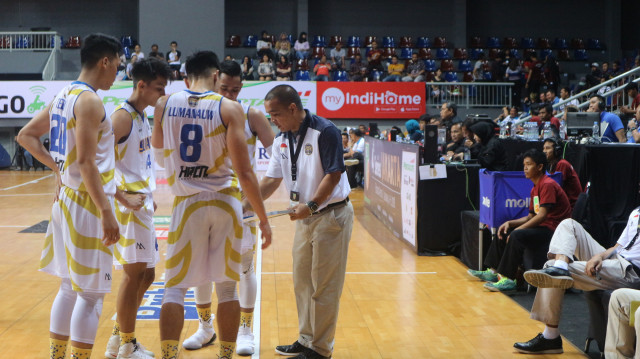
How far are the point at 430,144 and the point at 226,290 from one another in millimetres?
4939

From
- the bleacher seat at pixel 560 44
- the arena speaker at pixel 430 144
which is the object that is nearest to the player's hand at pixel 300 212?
the arena speaker at pixel 430 144

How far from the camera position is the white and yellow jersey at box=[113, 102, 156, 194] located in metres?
4.43

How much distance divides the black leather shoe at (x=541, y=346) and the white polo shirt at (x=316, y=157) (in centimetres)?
167

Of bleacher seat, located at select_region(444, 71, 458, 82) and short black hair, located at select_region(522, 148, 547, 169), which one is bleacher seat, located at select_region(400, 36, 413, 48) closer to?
bleacher seat, located at select_region(444, 71, 458, 82)

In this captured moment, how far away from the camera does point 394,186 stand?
10.2 meters

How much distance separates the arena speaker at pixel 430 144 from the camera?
834cm

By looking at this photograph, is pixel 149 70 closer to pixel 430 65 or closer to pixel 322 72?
pixel 322 72

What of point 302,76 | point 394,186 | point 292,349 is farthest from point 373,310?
point 302,76

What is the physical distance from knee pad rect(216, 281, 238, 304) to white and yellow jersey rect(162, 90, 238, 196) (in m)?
0.55

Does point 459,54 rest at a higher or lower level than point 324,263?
higher

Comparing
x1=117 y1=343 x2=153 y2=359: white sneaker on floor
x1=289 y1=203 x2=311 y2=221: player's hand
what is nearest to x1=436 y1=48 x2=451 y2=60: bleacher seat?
x1=289 y1=203 x2=311 y2=221: player's hand

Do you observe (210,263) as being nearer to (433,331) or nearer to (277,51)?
(433,331)

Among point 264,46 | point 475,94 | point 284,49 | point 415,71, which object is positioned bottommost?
point 475,94

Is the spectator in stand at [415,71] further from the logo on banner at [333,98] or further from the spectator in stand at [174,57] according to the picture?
the spectator in stand at [174,57]
